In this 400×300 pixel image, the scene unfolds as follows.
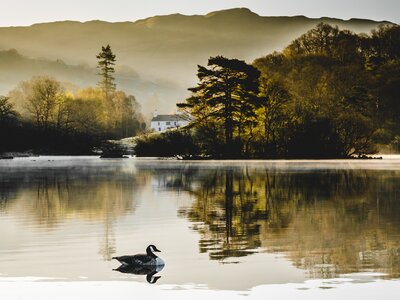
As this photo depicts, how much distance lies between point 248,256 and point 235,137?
58.6 meters

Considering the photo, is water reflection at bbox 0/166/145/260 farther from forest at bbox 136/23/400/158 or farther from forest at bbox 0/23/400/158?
forest at bbox 0/23/400/158

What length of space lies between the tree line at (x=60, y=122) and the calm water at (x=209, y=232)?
2404 inches

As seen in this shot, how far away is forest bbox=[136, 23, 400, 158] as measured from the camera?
68.4m

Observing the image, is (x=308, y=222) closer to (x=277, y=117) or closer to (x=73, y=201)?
(x=73, y=201)

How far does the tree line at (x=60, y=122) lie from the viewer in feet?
299

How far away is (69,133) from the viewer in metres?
98.6

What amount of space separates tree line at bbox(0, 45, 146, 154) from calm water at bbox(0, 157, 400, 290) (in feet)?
200

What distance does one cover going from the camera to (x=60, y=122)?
345 feet

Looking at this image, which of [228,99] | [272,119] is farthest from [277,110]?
[228,99]

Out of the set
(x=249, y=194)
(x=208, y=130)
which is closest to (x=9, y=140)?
(x=208, y=130)

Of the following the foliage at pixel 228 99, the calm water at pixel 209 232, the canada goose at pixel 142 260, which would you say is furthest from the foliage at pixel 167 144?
the canada goose at pixel 142 260

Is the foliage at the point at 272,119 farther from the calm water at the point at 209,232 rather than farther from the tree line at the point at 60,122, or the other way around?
the calm water at the point at 209,232

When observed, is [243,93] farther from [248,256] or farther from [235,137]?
[248,256]

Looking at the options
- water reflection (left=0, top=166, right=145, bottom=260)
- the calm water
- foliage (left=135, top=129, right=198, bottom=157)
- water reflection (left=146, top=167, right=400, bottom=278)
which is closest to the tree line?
foliage (left=135, top=129, right=198, bottom=157)
